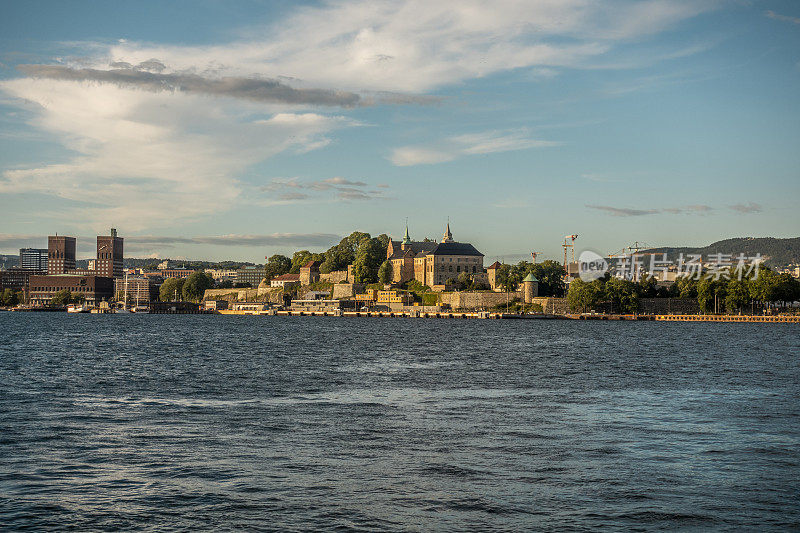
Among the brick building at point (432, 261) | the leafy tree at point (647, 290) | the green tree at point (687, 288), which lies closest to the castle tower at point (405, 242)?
the brick building at point (432, 261)

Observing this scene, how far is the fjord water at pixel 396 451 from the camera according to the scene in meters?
12.3

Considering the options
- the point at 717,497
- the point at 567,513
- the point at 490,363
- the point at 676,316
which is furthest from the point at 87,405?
the point at 676,316

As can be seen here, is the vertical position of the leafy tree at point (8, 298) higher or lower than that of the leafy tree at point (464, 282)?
lower

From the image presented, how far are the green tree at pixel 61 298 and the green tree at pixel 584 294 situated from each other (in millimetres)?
123426

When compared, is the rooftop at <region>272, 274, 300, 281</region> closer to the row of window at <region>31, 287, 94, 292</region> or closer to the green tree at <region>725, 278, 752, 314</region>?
the row of window at <region>31, 287, 94, 292</region>

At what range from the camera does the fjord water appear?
12336 mm

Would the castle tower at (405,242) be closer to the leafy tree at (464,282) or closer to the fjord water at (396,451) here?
the leafy tree at (464,282)

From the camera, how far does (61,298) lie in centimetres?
18825

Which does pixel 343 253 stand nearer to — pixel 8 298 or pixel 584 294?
pixel 584 294

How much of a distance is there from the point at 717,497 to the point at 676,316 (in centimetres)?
11952

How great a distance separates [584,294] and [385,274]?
44.7 meters

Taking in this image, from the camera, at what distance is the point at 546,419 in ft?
69.4

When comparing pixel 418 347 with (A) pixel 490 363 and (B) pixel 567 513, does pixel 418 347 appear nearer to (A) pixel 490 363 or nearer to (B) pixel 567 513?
(A) pixel 490 363

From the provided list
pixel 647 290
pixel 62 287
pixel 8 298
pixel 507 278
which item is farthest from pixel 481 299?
pixel 8 298
